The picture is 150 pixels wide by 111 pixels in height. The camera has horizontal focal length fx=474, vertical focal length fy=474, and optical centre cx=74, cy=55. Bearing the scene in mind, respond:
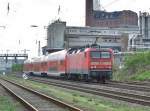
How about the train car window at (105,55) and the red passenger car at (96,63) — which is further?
the train car window at (105,55)

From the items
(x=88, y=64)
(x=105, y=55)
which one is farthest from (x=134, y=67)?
(x=88, y=64)

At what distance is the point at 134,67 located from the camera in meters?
52.2

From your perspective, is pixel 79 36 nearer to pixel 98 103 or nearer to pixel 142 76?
pixel 142 76

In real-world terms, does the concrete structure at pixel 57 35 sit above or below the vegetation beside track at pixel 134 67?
above

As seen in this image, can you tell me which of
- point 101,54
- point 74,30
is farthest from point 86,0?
point 101,54

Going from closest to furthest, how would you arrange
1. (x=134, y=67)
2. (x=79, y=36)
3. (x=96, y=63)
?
(x=96, y=63) < (x=134, y=67) < (x=79, y=36)

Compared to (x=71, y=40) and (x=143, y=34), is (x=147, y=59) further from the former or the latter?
(x=71, y=40)

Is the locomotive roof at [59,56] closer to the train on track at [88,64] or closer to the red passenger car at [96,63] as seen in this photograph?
the train on track at [88,64]

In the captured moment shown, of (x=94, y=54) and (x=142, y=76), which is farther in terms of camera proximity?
(x=142, y=76)

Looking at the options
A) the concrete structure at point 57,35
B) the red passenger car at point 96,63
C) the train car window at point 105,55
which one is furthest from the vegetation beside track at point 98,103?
the concrete structure at point 57,35

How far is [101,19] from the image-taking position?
199375 mm

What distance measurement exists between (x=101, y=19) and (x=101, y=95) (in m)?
174

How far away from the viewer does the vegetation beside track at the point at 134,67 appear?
49.3 meters

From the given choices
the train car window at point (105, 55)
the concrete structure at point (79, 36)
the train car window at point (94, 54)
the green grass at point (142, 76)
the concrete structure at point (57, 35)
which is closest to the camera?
the train car window at point (94, 54)
